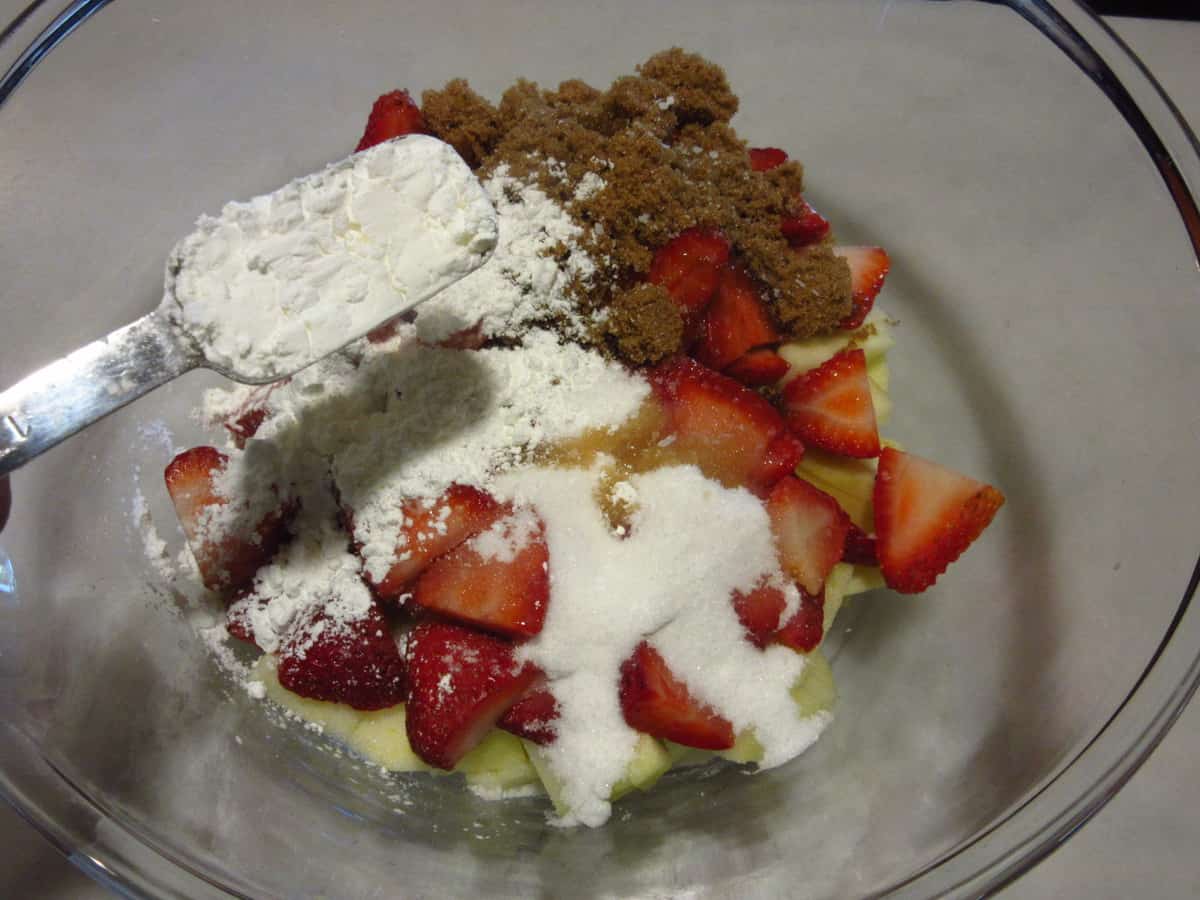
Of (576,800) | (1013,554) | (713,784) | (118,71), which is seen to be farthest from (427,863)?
(118,71)

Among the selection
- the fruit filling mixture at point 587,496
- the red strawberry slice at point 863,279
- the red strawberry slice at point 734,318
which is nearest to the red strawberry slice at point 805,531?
the fruit filling mixture at point 587,496

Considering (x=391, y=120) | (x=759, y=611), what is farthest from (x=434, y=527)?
(x=391, y=120)

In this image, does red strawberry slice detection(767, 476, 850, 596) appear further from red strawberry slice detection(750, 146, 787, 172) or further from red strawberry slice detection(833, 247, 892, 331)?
red strawberry slice detection(750, 146, 787, 172)

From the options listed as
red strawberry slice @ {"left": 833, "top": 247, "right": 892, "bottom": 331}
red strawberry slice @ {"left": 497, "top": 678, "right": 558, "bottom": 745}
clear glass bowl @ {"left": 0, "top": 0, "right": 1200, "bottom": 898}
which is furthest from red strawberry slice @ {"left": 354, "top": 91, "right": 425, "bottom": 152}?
red strawberry slice @ {"left": 497, "top": 678, "right": 558, "bottom": 745}

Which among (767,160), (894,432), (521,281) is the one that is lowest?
(894,432)

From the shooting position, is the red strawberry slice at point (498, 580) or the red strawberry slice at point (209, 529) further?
the red strawberry slice at point (209, 529)

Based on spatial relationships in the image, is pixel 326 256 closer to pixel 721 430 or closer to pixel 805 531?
pixel 721 430

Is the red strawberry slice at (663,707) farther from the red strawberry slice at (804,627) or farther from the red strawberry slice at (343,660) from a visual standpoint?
the red strawberry slice at (343,660)
